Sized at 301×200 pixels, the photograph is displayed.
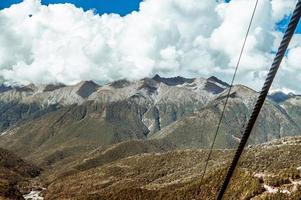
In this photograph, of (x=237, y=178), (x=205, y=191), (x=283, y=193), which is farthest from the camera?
(x=205, y=191)

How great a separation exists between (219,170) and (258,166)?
15.6m

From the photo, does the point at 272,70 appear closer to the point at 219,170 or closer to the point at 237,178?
the point at 237,178

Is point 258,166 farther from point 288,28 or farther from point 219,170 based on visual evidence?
point 288,28

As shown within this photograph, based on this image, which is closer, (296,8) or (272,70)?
(296,8)

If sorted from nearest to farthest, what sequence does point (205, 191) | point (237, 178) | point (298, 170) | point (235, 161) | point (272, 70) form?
point (272, 70)
point (235, 161)
point (298, 170)
point (237, 178)
point (205, 191)

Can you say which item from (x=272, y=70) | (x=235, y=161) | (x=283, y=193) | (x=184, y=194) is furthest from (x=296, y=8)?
(x=184, y=194)

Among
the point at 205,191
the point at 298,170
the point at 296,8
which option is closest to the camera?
the point at 296,8

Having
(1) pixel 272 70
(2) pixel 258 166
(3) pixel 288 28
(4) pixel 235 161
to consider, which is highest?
(2) pixel 258 166

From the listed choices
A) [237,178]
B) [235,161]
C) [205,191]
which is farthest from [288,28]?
[205,191]

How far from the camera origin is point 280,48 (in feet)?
24.1

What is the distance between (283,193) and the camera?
11362 cm

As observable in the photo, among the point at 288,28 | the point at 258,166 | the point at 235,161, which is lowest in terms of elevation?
the point at 235,161

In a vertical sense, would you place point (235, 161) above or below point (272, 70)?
below

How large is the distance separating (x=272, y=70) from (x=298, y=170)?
12735cm
